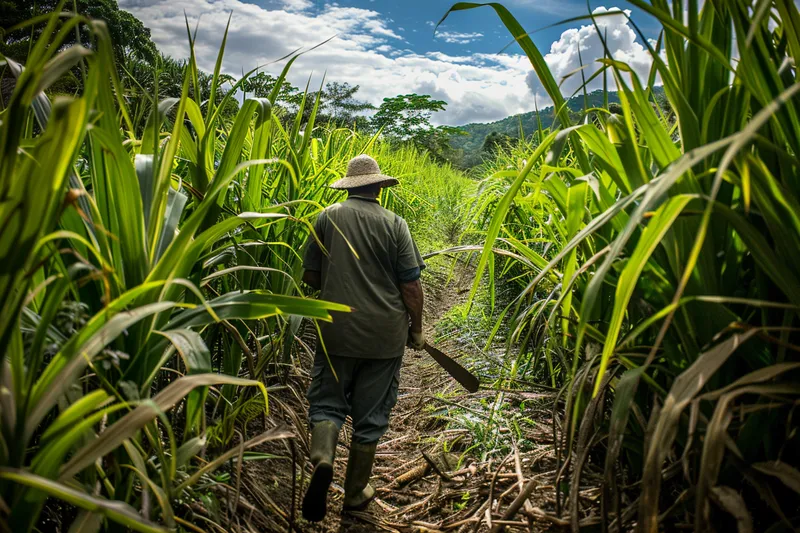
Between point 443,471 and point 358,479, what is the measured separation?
0.38 meters

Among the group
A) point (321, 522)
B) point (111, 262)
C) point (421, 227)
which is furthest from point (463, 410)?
point (421, 227)

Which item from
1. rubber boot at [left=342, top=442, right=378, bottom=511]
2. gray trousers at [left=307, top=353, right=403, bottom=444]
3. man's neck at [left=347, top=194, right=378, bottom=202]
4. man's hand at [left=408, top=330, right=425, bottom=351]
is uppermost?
man's neck at [left=347, top=194, right=378, bottom=202]

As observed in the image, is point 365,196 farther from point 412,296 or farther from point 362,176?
point 412,296

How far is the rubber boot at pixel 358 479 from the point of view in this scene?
2432 mm

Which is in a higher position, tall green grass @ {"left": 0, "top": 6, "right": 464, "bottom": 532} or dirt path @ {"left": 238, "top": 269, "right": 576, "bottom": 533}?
tall green grass @ {"left": 0, "top": 6, "right": 464, "bottom": 532}

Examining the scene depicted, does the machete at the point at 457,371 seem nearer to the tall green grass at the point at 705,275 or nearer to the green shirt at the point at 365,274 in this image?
the green shirt at the point at 365,274

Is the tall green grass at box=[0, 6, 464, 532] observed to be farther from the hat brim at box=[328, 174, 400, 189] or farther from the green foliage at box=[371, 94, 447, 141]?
the green foliage at box=[371, 94, 447, 141]

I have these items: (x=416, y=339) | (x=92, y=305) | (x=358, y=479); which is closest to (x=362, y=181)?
(x=416, y=339)

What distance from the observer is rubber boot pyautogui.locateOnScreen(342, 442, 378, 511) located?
243cm

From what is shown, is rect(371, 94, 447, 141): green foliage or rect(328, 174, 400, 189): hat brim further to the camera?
rect(371, 94, 447, 141): green foliage

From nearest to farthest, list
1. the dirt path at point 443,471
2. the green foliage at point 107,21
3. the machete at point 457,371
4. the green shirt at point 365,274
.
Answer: the dirt path at point 443,471, the green shirt at point 365,274, the machete at point 457,371, the green foliage at point 107,21

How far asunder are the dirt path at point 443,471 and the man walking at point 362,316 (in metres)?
0.17

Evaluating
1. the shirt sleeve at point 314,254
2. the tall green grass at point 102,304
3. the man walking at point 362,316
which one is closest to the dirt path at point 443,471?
the man walking at point 362,316

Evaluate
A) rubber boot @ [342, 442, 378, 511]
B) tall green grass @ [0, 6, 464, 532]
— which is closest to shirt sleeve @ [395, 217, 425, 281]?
rubber boot @ [342, 442, 378, 511]
